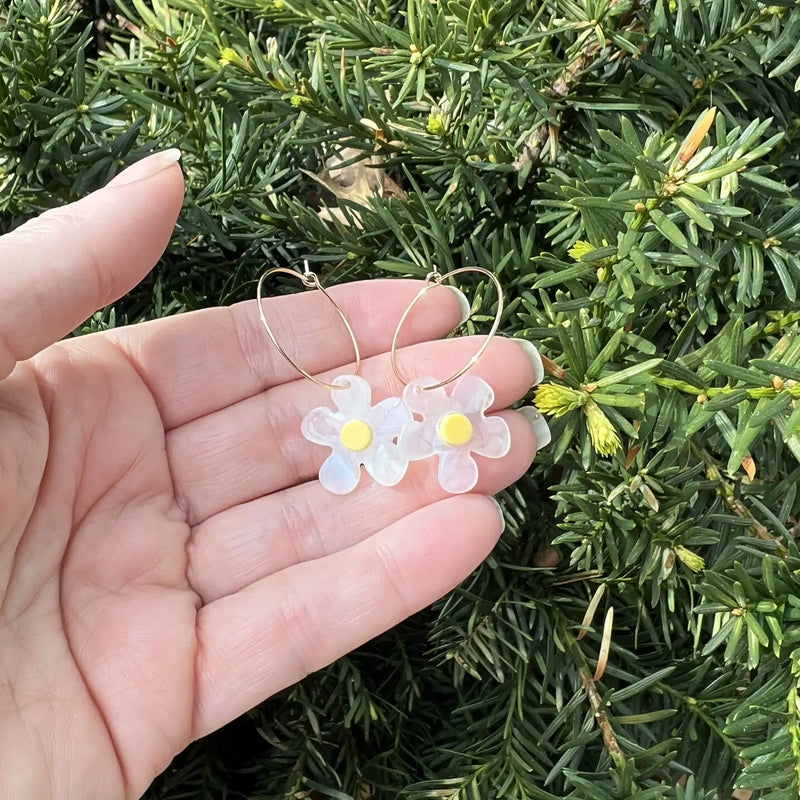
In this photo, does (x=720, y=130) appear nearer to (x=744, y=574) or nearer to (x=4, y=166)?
(x=744, y=574)

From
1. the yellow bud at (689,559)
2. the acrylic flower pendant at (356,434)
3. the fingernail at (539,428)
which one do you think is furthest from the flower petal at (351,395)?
the yellow bud at (689,559)

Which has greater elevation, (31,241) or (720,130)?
(31,241)

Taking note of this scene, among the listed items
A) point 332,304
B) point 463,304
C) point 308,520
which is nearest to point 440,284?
point 463,304

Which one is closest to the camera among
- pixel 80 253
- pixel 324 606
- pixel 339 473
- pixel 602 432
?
pixel 602 432

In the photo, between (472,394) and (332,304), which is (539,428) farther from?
(332,304)

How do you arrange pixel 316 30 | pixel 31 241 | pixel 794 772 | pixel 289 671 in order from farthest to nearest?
pixel 316 30, pixel 289 671, pixel 31 241, pixel 794 772

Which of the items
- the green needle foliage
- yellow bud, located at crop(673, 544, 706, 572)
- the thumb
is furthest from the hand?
yellow bud, located at crop(673, 544, 706, 572)

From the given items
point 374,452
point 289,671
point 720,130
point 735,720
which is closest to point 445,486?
point 374,452
